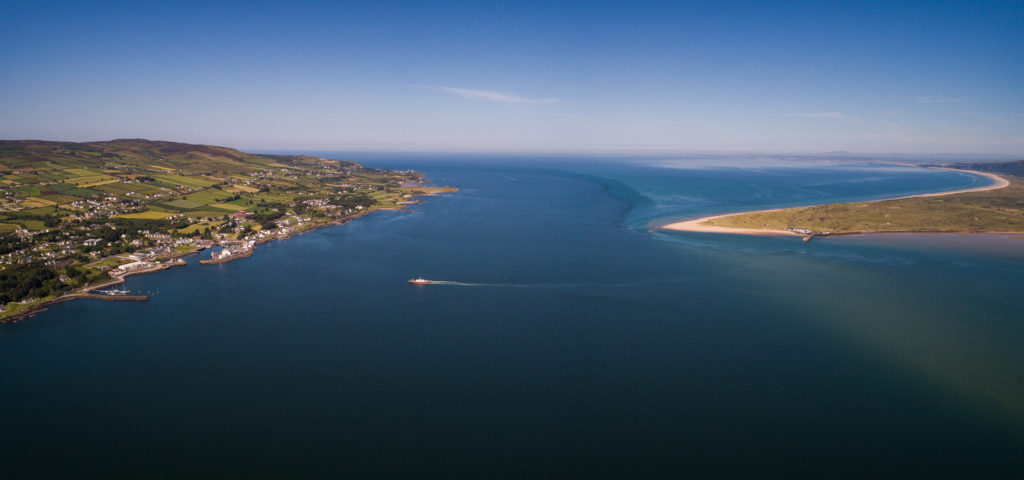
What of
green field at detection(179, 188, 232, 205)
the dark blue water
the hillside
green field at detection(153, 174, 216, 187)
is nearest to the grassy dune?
the dark blue water

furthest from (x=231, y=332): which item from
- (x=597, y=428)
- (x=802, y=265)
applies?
(x=802, y=265)

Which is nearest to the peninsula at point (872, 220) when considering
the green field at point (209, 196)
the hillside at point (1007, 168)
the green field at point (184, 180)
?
the green field at point (209, 196)

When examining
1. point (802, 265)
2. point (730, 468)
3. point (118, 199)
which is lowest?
point (730, 468)

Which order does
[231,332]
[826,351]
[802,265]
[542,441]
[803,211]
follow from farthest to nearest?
[803,211]
[802,265]
[231,332]
[826,351]
[542,441]

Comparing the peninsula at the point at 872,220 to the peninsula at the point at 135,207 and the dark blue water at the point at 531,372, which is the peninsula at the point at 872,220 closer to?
the dark blue water at the point at 531,372

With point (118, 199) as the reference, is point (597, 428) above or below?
below

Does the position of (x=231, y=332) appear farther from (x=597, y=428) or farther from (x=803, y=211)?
(x=803, y=211)
